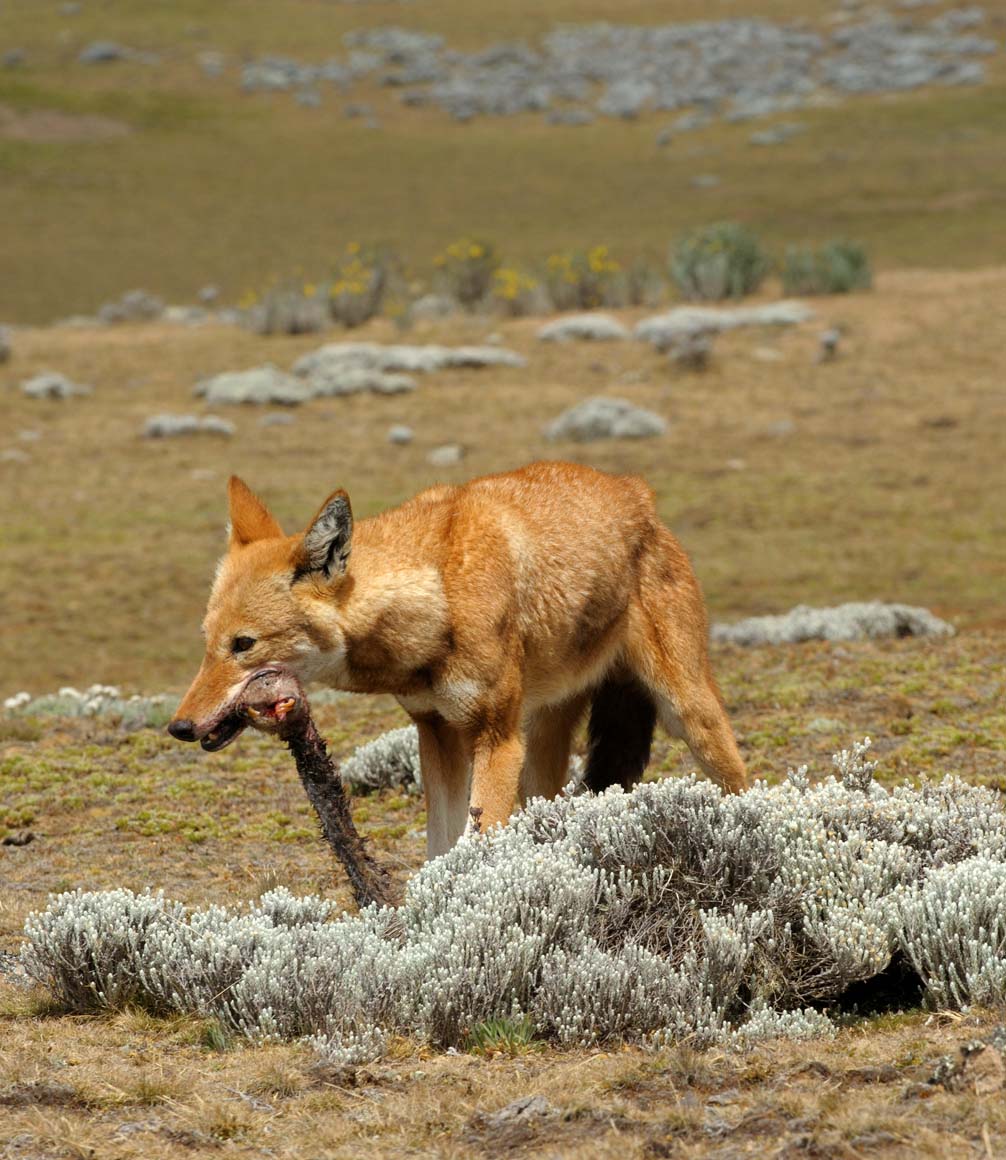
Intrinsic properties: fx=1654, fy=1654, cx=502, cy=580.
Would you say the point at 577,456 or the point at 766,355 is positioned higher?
the point at 766,355

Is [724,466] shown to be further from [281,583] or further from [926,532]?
[281,583]

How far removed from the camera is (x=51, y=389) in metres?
24.4

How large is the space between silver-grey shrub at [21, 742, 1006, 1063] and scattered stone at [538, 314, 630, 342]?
811 inches

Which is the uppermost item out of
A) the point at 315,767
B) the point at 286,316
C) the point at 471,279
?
the point at 315,767

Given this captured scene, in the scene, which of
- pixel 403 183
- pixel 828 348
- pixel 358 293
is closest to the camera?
pixel 828 348

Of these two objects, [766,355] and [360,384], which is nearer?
[360,384]

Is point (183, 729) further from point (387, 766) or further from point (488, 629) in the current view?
point (387, 766)

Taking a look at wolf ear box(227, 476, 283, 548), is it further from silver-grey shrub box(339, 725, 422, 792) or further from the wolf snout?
silver-grey shrub box(339, 725, 422, 792)

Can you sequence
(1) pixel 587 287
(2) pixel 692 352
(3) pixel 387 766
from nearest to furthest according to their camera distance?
(3) pixel 387 766 < (2) pixel 692 352 < (1) pixel 587 287

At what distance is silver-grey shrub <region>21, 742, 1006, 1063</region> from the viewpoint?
5.20 metres

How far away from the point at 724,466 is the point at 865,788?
13.8 metres

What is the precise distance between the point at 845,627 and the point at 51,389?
1537cm

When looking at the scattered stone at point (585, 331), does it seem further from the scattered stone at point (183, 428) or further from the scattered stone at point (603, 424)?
the scattered stone at point (183, 428)

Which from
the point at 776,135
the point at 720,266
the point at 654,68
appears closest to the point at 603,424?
the point at 720,266
